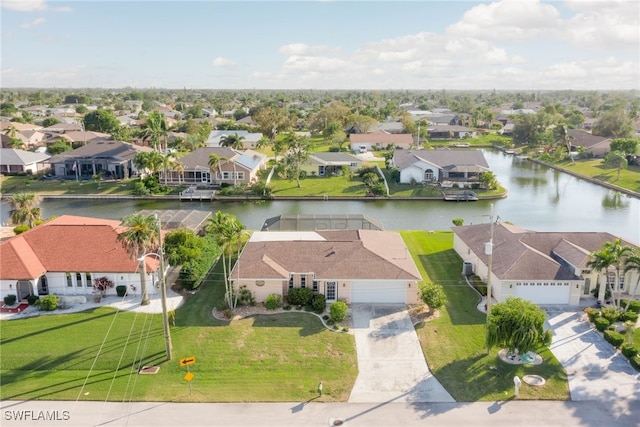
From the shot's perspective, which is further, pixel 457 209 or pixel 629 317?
pixel 457 209

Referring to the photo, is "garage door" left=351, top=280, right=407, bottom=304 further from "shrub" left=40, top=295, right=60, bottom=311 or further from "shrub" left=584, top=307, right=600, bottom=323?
"shrub" left=40, top=295, right=60, bottom=311

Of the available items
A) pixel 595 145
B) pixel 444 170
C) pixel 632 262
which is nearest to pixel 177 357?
pixel 632 262

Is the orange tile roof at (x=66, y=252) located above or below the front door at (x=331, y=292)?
above

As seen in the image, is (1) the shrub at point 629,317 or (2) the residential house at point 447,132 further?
(2) the residential house at point 447,132

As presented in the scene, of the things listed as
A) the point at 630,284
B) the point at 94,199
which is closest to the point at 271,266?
the point at 630,284

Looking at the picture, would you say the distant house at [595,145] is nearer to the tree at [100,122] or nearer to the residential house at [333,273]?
the residential house at [333,273]

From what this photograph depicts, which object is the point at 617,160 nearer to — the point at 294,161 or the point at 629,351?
the point at 294,161

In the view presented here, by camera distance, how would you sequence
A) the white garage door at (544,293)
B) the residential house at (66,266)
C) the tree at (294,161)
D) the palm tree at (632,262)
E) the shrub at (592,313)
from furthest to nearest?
the tree at (294,161) < the residential house at (66,266) < the white garage door at (544,293) < the shrub at (592,313) < the palm tree at (632,262)

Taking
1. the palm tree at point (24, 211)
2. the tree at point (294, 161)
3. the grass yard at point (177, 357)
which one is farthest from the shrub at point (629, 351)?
the tree at point (294, 161)
